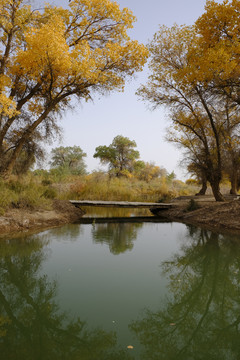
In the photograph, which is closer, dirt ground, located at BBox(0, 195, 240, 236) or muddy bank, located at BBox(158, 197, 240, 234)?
dirt ground, located at BBox(0, 195, 240, 236)

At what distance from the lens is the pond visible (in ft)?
7.77

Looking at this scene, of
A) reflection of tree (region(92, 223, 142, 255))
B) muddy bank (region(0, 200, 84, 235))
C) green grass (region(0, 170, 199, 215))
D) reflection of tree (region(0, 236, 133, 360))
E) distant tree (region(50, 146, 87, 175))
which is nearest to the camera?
reflection of tree (region(0, 236, 133, 360))

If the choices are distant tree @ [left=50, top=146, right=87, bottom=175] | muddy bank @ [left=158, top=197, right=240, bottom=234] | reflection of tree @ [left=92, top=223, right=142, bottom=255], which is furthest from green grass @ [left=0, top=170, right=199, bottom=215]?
distant tree @ [left=50, top=146, right=87, bottom=175]

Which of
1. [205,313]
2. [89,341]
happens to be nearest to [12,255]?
[89,341]

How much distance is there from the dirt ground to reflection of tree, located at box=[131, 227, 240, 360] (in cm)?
491

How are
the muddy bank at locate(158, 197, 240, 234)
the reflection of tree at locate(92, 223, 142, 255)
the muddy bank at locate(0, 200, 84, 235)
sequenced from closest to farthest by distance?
the reflection of tree at locate(92, 223, 142, 255)
the muddy bank at locate(0, 200, 84, 235)
the muddy bank at locate(158, 197, 240, 234)

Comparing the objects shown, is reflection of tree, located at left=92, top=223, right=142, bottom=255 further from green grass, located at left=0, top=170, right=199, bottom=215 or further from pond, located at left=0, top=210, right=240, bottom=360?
green grass, located at left=0, top=170, right=199, bottom=215

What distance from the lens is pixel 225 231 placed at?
897 centimetres

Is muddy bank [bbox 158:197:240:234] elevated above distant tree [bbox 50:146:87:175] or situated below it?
below

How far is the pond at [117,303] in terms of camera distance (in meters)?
2.37

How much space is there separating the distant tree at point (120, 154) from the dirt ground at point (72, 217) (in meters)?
22.0

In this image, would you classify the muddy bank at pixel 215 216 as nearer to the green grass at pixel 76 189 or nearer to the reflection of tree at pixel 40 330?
the green grass at pixel 76 189

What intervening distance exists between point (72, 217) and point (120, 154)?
83.8 ft

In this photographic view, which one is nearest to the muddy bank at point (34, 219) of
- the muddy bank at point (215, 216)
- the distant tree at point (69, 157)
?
the muddy bank at point (215, 216)
